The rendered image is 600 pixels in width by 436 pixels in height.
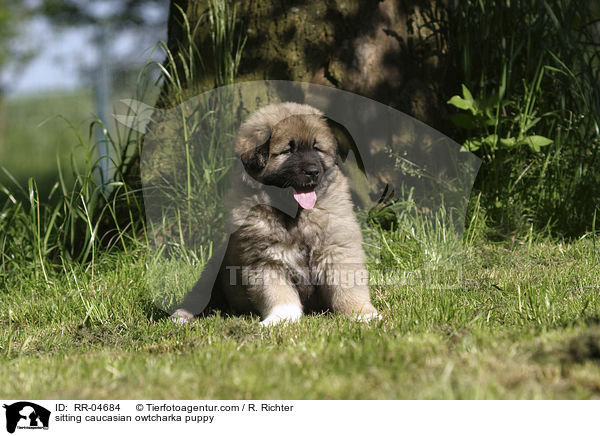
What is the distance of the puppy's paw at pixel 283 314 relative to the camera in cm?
303

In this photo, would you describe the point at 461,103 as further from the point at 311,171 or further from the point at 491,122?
the point at 311,171

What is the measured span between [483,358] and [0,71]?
39.2 feet

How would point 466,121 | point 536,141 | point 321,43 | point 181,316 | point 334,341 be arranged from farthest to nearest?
point 321,43
point 466,121
point 536,141
point 181,316
point 334,341

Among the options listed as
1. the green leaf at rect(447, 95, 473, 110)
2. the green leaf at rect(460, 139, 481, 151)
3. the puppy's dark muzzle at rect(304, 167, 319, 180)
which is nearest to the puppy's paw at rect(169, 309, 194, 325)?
the puppy's dark muzzle at rect(304, 167, 319, 180)

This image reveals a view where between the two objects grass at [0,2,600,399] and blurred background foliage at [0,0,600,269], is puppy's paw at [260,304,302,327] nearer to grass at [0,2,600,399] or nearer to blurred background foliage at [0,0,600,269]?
grass at [0,2,600,399]

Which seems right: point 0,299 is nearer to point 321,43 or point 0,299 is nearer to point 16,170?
point 321,43

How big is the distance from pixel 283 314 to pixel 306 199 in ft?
2.05

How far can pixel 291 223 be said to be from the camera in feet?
10.3

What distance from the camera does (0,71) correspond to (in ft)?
37.7

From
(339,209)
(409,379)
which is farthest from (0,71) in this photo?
(409,379)

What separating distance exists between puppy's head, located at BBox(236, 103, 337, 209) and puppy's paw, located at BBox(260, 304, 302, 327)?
0.55 meters

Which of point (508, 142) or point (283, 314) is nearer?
point (283, 314)
